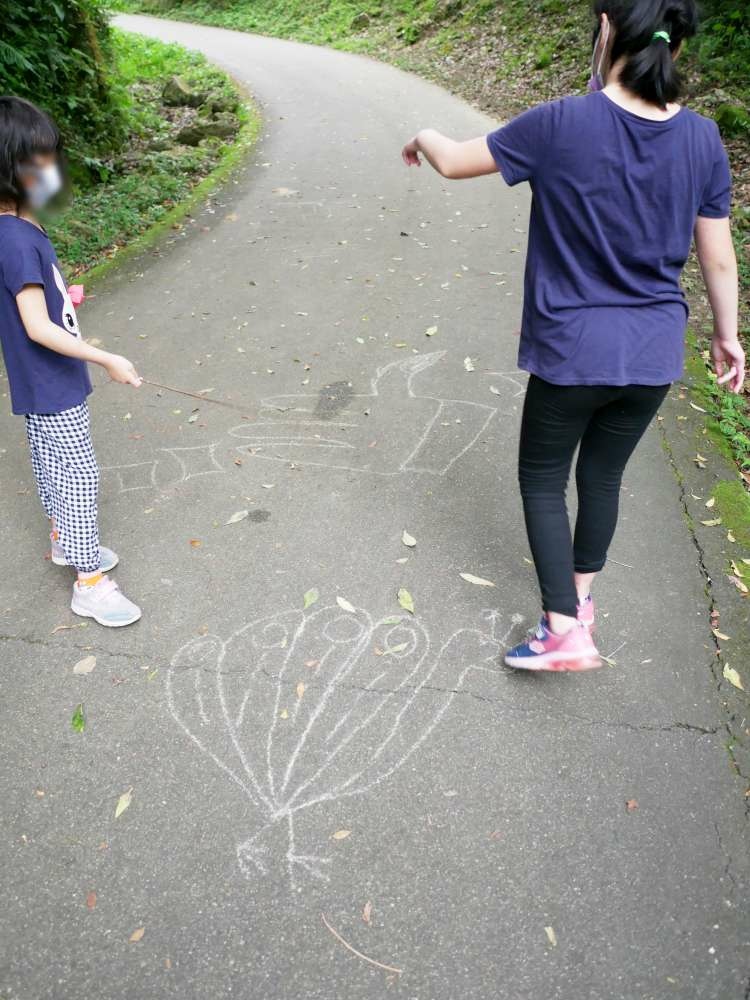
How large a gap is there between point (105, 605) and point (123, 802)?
90 centimetres

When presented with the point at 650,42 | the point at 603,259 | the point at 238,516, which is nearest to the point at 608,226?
the point at 603,259

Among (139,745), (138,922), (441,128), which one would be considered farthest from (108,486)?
(441,128)

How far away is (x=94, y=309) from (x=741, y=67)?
9.06 metres

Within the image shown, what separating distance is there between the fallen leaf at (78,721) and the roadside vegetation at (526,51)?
3.42m

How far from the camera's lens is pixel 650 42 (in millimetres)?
1855

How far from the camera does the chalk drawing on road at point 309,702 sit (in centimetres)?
223

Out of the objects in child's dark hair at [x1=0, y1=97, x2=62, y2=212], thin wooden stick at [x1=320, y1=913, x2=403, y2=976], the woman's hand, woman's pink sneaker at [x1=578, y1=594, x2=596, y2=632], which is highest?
child's dark hair at [x1=0, y1=97, x2=62, y2=212]

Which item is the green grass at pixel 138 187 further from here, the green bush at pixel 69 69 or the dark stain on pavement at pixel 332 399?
the dark stain on pavement at pixel 332 399

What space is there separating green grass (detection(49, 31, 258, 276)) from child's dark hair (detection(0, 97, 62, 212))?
2925 millimetres

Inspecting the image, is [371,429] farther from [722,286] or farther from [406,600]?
[722,286]

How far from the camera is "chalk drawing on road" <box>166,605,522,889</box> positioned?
223 cm

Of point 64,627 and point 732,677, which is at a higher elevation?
point 64,627

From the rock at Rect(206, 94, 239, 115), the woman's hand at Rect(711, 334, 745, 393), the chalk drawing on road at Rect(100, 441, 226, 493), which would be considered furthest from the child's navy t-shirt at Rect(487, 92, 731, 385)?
the rock at Rect(206, 94, 239, 115)

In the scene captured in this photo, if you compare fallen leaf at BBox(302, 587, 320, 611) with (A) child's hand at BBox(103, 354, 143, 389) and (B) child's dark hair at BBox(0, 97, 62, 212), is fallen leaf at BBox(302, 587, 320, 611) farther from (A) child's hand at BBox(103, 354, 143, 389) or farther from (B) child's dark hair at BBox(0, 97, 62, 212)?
(B) child's dark hair at BBox(0, 97, 62, 212)
